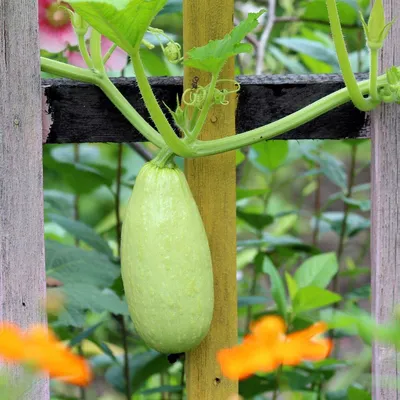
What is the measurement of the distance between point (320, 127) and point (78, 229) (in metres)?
0.64

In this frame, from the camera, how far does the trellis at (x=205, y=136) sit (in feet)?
3.59

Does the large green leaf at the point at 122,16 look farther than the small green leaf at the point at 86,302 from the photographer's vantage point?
No

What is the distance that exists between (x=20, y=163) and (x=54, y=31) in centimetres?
26

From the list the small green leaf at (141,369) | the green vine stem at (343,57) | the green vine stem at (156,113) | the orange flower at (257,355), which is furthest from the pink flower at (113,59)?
the orange flower at (257,355)

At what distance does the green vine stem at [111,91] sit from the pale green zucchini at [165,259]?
59mm

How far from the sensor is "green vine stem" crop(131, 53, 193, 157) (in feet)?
3.19

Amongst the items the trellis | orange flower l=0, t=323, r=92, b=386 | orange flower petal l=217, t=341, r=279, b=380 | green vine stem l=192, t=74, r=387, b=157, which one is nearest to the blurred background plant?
the trellis

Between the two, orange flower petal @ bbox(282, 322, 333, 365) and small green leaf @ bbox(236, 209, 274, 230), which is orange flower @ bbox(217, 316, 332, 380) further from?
small green leaf @ bbox(236, 209, 274, 230)

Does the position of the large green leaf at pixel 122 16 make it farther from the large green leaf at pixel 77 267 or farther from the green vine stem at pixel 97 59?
the large green leaf at pixel 77 267

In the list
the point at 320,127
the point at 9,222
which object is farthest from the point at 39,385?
the point at 320,127

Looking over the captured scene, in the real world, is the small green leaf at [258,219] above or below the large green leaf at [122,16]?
below

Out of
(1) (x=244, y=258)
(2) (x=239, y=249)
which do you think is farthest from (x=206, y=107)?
(1) (x=244, y=258)

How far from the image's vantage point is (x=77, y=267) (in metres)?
1.45

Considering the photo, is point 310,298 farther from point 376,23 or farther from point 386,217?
point 376,23
